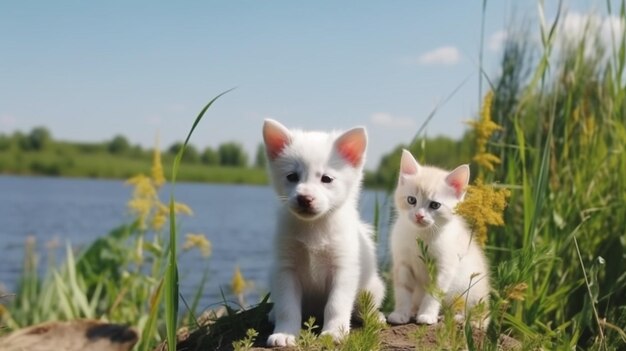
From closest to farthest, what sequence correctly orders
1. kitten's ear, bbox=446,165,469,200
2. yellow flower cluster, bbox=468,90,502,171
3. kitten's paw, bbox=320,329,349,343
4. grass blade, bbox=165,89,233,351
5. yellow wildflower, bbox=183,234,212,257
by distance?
kitten's paw, bbox=320,329,349,343
grass blade, bbox=165,89,233,351
kitten's ear, bbox=446,165,469,200
yellow flower cluster, bbox=468,90,502,171
yellow wildflower, bbox=183,234,212,257

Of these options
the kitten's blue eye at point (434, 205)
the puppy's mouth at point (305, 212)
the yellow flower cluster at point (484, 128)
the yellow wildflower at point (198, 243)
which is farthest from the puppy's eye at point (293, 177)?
the yellow wildflower at point (198, 243)

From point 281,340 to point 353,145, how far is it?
75cm

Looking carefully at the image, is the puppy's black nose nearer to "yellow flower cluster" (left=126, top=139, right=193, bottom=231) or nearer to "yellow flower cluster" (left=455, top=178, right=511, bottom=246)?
"yellow flower cluster" (left=455, top=178, right=511, bottom=246)

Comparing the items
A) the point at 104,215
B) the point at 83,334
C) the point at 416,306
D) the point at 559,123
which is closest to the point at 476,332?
the point at 416,306

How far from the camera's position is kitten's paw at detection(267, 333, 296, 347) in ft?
8.91

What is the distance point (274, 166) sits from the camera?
2898 millimetres

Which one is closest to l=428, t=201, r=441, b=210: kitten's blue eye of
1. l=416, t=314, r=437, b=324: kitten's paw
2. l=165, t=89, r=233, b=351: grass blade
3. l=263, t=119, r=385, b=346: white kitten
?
l=263, t=119, r=385, b=346: white kitten

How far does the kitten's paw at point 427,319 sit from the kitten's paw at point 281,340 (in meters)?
0.52

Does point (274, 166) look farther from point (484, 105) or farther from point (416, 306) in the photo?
point (484, 105)

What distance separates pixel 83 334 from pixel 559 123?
3.31m

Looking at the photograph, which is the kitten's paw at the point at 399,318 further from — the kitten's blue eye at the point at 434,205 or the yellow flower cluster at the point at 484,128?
the yellow flower cluster at the point at 484,128

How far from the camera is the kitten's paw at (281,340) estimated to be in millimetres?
2717

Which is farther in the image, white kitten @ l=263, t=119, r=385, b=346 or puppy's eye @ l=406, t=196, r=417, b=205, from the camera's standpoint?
puppy's eye @ l=406, t=196, r=417, b=205

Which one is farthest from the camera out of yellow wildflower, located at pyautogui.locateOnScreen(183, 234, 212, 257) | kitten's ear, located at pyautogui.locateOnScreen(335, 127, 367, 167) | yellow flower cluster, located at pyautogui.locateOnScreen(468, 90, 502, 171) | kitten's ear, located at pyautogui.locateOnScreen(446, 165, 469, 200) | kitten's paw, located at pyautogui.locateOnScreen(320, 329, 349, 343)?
yellow wildflower, located at pyautogui.locateOnScreen(183, 234, 212, 257)
